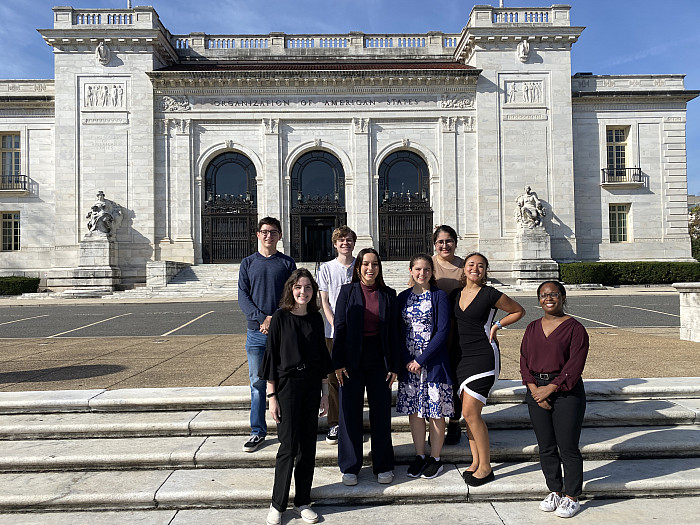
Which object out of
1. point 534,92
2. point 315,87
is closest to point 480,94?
point 534,92

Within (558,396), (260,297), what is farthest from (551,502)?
(260,297)

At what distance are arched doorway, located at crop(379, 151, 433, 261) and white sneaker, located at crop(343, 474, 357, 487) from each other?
1050 inches

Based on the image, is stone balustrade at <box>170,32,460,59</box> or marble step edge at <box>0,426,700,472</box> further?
stone balustrade at <box>170,32,460,59</box>

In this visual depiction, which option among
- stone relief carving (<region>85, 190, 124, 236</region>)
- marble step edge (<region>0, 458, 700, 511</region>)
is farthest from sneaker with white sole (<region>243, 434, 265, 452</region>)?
stone relief carving (<region>85, 190, 124, 236</region>)

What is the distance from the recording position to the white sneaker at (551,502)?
13.2 feet

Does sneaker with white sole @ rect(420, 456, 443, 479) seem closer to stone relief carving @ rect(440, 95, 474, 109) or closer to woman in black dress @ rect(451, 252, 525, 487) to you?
woman in black dress @ rect(451, 252, 525, 487)

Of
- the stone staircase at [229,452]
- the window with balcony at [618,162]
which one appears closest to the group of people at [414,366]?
the stone staircase at [229,452]

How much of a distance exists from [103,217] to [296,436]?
28615mm

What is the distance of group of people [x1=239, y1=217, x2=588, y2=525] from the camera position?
13.3 ft

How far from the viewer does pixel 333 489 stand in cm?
434

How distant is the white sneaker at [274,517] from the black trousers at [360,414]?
2.50 ft

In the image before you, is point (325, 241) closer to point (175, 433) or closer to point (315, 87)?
point (315, 87)

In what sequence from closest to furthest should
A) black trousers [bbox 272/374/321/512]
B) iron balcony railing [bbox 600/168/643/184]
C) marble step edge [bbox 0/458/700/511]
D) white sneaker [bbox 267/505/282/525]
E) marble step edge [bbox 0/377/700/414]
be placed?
white sneaker [bbox 267/505/282/525] < black trousers [bbox 272/374/321/512] < marble step edge [bbox 0/458/700/511] < marble step edge [bbox 0/377/700/414] < iron balcony railing [bbox 600/168/643/184]

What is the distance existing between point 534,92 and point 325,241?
16.2m
